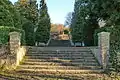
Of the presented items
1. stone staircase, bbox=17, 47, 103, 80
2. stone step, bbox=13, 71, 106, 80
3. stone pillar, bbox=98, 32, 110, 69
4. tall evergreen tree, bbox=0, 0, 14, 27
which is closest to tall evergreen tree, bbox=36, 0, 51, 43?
tall evergreen tree, bbox=0, 0, 14, 27

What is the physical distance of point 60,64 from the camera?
13.3 metres

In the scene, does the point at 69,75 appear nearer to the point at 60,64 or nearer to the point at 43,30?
the point at 60,64

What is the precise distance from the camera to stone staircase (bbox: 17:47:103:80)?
12.2m

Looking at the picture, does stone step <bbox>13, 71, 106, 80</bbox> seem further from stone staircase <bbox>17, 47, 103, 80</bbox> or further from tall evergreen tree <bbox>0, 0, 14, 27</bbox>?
tall evergreen tree <bbox>0, 0, 14, 27</bbox>

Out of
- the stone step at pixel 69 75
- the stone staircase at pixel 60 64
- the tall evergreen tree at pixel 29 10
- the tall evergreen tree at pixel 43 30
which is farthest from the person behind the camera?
the tall evergreen tree at pixel 29 10

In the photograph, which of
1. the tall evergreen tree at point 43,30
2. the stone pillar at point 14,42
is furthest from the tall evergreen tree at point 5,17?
the tall evergreen tree at point 43,30

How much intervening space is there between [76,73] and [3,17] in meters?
8.56

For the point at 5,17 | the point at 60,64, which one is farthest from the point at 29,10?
the point at 60,64

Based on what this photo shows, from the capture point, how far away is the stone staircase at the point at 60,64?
12179mm

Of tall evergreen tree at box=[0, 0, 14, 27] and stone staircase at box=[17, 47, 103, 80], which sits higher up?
tall evergreen tree at box=[0, 0, 14, 27]

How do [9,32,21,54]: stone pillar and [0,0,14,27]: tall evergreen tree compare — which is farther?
[0,0,14,27]: tall evergreen tree

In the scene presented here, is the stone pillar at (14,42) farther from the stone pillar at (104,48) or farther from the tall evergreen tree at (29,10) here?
the tall evergreen tree at (29,10)

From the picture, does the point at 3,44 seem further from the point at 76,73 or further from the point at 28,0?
the point at 28,0

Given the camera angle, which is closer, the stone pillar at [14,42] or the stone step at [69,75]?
the stone step at [69,75]
